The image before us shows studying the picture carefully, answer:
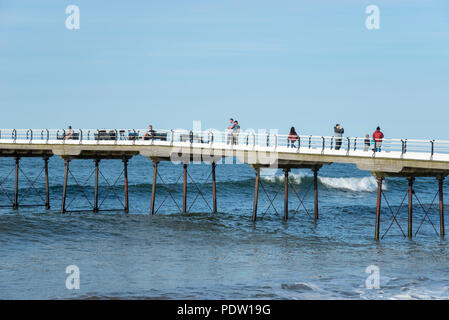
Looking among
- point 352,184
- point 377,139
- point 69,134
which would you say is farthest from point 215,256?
point 352,184

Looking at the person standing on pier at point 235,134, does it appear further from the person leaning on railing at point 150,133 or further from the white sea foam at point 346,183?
the white sea foam at point 346,183

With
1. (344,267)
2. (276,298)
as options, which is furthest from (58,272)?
(344,267)

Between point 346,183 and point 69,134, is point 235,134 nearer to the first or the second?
point 69,134

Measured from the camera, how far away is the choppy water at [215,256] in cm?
2173

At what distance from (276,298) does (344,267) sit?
19.6ft

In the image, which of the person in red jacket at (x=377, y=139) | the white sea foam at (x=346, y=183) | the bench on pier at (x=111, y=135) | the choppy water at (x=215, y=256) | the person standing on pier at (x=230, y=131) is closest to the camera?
the choppy water at (x=215, y=256)

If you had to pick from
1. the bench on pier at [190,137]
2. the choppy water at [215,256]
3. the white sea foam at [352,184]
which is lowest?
the white sea foam at [352,184]

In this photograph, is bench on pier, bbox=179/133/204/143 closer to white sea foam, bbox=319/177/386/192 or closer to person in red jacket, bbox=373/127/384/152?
person in red jacket, bbox=373/127/384/152

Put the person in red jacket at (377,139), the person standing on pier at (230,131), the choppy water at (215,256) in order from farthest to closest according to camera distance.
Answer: the person standing on pier at (230,131)
the person in red jacket at (377,139)
the choppy water at (215,256)

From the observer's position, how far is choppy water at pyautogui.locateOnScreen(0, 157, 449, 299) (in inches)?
856

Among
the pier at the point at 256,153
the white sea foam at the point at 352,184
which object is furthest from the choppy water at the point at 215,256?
the white sea foam at the point at 352,184

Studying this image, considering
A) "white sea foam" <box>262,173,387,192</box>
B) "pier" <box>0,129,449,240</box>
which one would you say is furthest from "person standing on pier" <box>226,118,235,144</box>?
"white sea foam" <box>262,173,387,192</box>

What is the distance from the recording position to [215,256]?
1113 inches

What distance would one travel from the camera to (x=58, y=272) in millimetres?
24719
